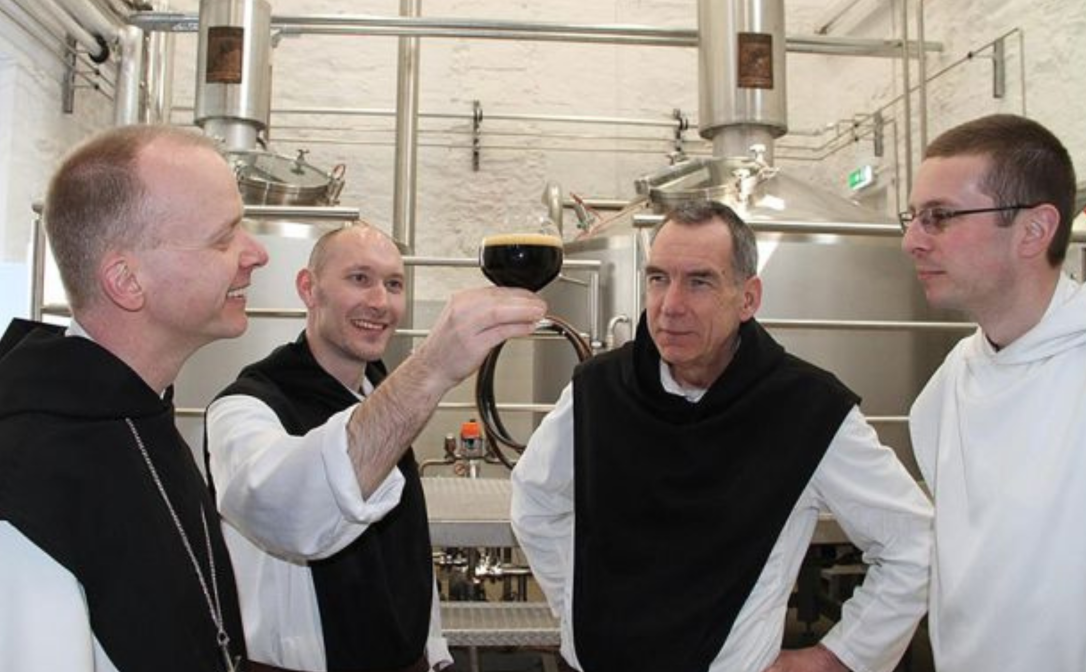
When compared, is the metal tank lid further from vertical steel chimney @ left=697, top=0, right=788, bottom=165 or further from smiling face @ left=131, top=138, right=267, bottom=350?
smiling face @ left=131, top=138, right=267, bottom=350

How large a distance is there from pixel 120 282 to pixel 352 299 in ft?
2.50

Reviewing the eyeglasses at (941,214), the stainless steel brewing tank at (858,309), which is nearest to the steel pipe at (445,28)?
the stainless steel brewing tank at (858,309)

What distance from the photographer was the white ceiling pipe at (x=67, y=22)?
12.7ft

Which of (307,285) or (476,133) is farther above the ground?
(476,133)

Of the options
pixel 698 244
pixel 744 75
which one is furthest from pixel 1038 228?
pixel 744 75

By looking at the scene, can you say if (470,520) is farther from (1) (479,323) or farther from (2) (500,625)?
(1) (479,323)

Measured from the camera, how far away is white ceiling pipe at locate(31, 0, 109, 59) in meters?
3.88

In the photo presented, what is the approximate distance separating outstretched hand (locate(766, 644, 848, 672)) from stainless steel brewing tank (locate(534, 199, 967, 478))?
1773 millimetres

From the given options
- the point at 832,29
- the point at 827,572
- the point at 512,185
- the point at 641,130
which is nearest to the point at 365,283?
the point at 827,572

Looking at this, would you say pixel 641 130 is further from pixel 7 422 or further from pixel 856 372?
pixel 7 422

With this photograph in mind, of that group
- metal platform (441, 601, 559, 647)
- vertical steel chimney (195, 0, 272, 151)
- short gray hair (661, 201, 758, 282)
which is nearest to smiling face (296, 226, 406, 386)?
short gray hair (661, 201, 758, 282)

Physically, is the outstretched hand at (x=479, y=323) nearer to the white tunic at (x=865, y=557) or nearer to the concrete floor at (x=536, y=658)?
the white tunic at (x=865, y=557)

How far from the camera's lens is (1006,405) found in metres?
1.26

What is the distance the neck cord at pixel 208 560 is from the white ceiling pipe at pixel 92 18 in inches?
153
